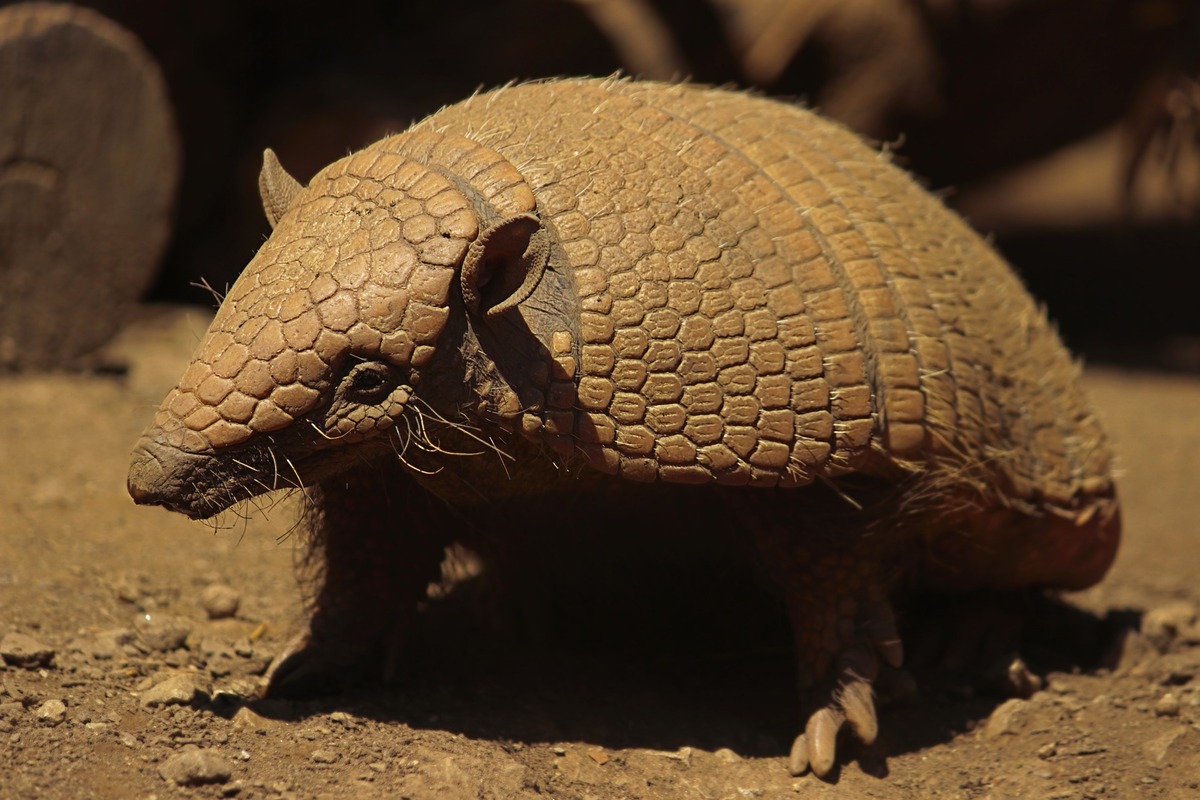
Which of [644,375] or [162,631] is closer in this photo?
[644,375]

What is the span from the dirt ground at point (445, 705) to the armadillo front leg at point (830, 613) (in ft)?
0.47

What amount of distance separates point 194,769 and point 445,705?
85 centimetres

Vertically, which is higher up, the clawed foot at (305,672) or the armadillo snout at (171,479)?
the armadillo snout at (171,479)

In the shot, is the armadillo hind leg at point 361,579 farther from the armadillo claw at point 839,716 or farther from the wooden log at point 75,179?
the wooden log at point 75,179

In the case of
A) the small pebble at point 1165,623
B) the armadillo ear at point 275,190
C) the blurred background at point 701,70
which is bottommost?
the small pebble at point 1165,623

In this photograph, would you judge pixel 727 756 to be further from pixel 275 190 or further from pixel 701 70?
pixel 701 70

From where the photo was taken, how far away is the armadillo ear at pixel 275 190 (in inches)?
124

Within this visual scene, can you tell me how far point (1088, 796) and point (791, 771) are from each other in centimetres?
76

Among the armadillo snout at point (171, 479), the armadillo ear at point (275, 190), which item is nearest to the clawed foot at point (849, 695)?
the armadillo snout at point (171, 479)

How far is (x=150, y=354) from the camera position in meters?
7.34

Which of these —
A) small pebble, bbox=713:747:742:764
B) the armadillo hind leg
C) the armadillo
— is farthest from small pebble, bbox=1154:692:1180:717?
the armadillo hind leg

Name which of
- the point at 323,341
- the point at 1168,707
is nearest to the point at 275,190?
the point at 323,341

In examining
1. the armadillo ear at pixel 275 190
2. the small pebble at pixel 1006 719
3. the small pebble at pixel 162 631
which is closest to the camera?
the armadillo ear at pixel 275 190

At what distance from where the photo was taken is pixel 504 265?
2848 mm
